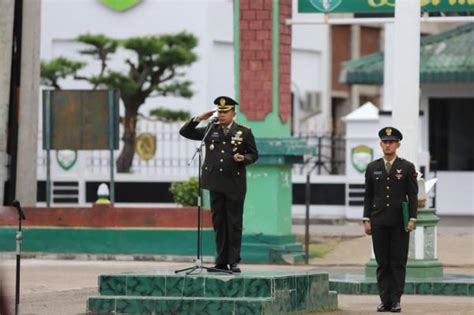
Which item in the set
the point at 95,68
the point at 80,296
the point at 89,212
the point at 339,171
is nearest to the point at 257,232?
the point at 89,212

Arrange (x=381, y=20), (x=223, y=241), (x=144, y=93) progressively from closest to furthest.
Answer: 1. (x=223, y=241)
2. (x=381, y=20)
3. (x=144, y=93)

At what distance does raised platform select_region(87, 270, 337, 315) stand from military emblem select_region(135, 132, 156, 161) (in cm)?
1741

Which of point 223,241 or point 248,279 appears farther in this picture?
point 223,241

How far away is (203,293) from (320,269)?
7.45 meters

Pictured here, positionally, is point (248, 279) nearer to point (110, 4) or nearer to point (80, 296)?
point (80, 296)

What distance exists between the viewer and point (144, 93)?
3806cm

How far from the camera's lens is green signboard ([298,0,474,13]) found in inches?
938

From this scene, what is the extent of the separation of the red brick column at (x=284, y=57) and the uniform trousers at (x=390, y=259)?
747cm

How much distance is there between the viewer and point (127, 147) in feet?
115

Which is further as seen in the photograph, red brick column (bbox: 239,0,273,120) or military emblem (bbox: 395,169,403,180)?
red brick column (bbox: 239,0,273,120)

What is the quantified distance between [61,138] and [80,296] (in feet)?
25.3

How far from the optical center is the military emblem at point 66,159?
32.8 meters

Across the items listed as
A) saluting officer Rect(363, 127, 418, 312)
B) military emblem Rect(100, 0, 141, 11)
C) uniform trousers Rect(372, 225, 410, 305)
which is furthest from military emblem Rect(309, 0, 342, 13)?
military emblem Rect(100, 0, 141, 11)

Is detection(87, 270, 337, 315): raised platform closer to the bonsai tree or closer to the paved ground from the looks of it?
the paved ground
